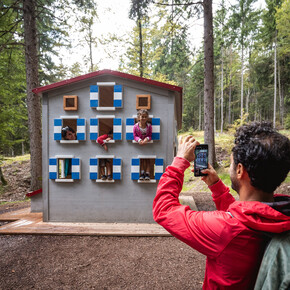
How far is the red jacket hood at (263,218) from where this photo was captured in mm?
817

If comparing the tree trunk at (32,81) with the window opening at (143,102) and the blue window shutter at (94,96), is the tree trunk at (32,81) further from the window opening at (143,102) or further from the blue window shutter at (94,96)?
the window opening at (143,102)

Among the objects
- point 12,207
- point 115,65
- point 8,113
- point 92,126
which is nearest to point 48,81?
point 115,65

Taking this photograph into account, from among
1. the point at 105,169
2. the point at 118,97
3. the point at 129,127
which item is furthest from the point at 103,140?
the point at 118,97

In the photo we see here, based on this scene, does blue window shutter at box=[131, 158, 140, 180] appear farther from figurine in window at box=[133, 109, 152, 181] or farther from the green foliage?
the green foliage

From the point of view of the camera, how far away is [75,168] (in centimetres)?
521

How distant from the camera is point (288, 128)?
64.2 feet

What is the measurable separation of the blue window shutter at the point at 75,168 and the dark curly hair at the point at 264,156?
4874mm

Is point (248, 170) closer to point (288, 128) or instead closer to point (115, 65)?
point (115, 65)

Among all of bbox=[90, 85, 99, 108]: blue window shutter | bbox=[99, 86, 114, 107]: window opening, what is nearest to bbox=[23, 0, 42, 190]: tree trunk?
bbox=[99, 86, 114, 107]: window opening

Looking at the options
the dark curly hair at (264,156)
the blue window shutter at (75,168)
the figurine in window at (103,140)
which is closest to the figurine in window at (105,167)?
the figurine in window at (103,140)

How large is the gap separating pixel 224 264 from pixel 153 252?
3191 millimetres

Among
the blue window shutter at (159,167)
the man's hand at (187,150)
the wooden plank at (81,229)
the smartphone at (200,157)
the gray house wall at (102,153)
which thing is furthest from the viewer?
the gray house wall at (102,153)

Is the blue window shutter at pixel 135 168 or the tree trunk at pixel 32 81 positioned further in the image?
the tree trunk at pixel 32 81

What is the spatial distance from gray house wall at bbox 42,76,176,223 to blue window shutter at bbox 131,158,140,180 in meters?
0.12
